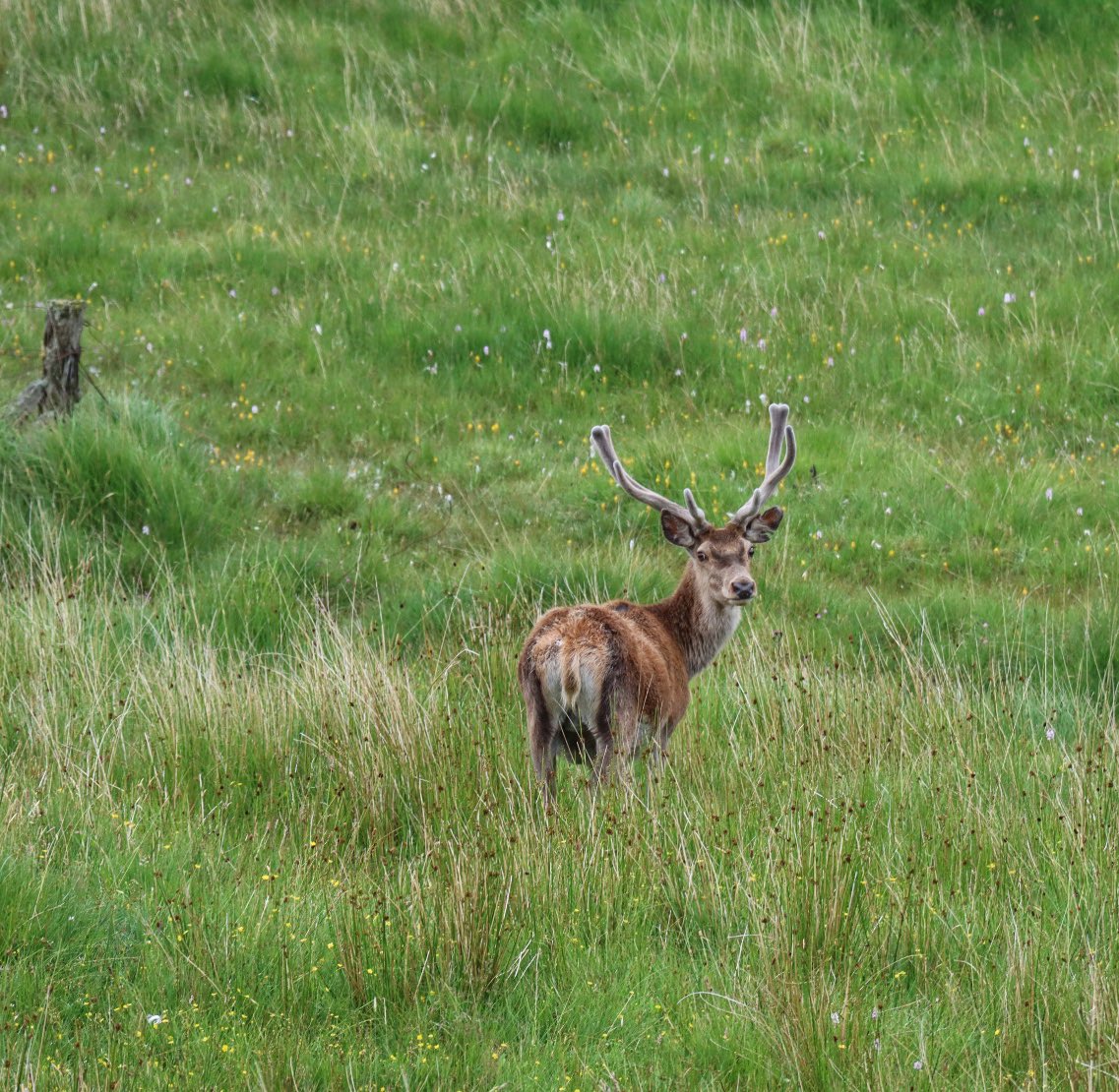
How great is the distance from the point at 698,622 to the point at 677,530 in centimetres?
41

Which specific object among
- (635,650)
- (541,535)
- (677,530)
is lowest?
(541,535)

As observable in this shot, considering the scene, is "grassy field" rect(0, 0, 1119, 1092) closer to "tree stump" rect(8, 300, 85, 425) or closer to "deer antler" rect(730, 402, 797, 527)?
"tree stump" rect(8, 300, 85, 425)

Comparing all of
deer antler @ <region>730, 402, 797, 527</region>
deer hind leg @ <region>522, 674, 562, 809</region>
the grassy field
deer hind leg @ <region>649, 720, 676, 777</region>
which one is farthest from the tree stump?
deer hind leg @ <region>649, 720, 676, 777</region>

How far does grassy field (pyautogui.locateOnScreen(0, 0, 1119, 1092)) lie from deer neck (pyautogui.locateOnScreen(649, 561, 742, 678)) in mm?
285

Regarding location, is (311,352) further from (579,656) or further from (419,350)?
(579,656)

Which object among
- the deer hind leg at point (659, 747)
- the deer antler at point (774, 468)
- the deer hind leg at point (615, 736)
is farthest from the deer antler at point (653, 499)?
the deer hind leg at point (615, 736)

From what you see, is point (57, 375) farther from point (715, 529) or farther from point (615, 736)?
point (615, 736)

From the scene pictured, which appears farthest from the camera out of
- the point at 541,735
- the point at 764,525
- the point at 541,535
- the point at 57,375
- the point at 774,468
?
the point at 57,375

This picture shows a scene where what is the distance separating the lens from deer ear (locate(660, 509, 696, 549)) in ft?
22.9

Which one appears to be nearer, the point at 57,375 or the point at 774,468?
the point at 774,468

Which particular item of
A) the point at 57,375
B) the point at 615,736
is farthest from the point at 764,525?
the point at 57,375

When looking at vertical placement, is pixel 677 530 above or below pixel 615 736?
above

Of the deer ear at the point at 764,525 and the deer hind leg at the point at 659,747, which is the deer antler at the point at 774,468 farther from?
the deer hind leg at the point at 659,747

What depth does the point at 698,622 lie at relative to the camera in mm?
7027
